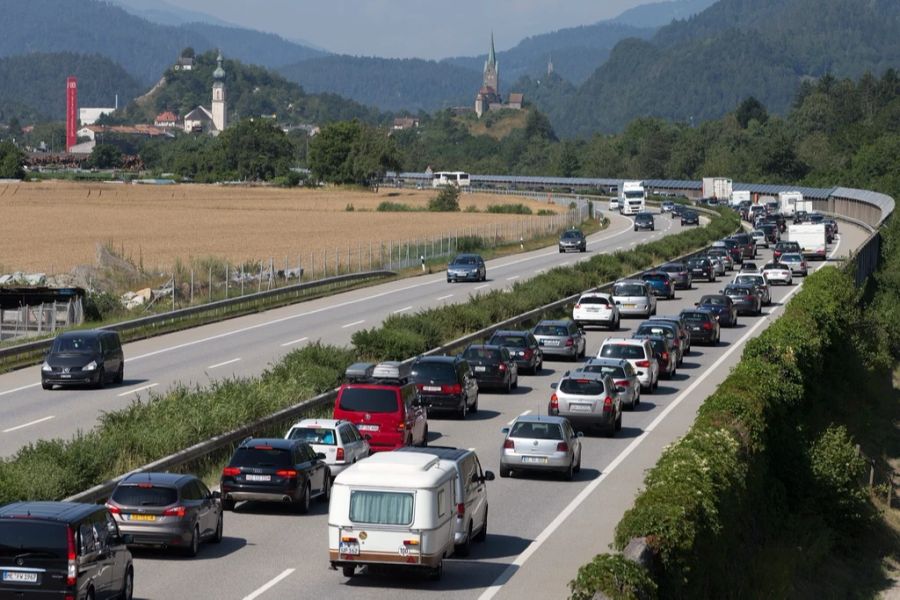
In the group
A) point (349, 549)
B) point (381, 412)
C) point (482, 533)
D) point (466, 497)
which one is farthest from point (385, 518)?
point (381, 412)

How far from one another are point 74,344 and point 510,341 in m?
12.3

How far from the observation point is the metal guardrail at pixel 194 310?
144ft

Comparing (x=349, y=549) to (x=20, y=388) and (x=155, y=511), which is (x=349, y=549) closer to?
(x=155, y=511)

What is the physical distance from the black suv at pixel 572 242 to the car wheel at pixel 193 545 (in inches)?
2963

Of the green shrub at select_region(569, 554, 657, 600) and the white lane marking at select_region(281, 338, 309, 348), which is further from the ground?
the green shrub at select_region(569, 554, 657, 600)

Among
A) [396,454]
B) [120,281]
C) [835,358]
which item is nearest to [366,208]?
[120,281]

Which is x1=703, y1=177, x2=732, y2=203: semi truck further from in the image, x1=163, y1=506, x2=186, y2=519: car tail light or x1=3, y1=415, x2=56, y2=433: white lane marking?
x1=163, y1=506, x2=186, y2=519: car tail light

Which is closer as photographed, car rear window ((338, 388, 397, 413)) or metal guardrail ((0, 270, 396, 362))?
car rear window ((338, 388, 397, 413))

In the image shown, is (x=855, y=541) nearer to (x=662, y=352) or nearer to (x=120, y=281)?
(x=662, y=352)

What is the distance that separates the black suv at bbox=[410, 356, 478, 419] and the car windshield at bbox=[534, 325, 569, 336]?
11.2 metres

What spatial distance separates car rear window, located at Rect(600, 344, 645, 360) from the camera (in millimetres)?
41156

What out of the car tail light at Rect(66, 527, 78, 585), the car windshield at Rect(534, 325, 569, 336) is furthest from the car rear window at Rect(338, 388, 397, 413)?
the car windshield at Rect(534, 325, 569, 336)

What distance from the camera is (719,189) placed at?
173500mm

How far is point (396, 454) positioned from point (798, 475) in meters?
13.6
